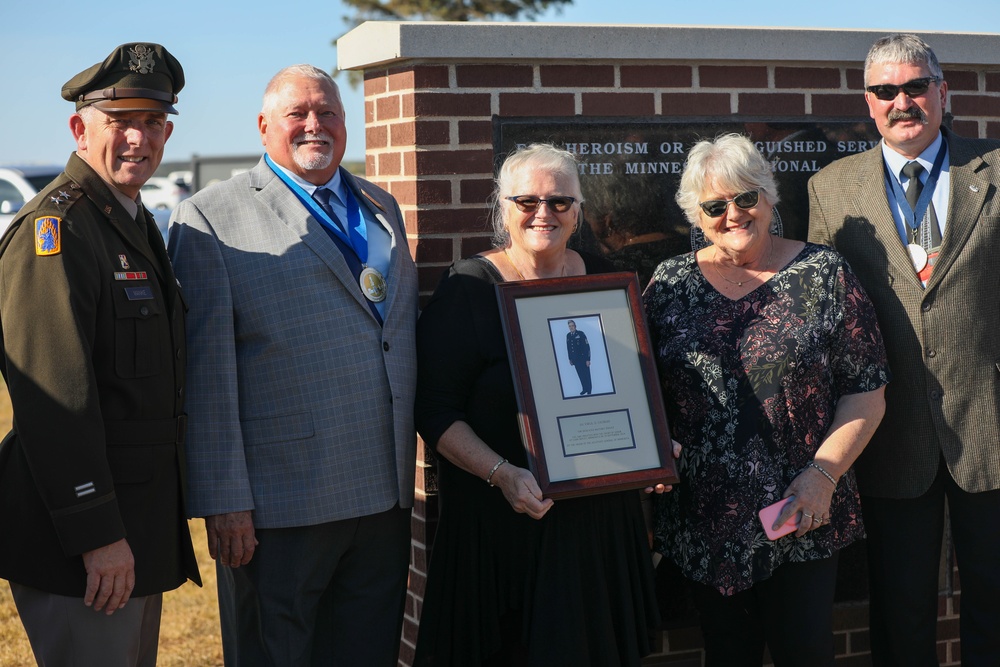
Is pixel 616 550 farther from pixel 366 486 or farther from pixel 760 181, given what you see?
pixel 760 181

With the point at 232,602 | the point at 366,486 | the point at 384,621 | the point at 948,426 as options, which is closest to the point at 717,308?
the point at 948,426

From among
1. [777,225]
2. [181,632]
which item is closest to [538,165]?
[777,225]

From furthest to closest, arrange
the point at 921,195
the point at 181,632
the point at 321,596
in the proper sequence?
the point at 181,632, the point at 921,195, the point at 321,596

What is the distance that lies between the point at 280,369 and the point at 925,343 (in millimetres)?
2046

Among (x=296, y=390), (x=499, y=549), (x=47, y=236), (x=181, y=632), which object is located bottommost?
(x=181, y=632)

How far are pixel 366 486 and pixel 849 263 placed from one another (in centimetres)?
176

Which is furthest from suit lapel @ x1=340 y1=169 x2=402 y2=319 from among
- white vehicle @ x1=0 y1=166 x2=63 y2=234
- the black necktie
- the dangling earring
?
Result: white vehicle @ x1=0 y1=166 x2=63 y2=234

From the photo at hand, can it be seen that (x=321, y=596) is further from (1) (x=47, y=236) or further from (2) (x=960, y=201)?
(2) (x=960, y=201)

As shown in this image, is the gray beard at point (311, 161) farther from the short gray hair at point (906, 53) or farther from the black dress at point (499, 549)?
the short gray hair at point (906, 53)

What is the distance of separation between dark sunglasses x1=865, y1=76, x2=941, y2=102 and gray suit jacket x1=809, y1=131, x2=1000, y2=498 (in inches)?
10.7

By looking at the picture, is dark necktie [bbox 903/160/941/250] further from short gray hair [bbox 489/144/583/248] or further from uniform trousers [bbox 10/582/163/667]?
uniform trousers [bbox 10/582/163/667]

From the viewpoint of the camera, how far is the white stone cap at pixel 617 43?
3.75 metres

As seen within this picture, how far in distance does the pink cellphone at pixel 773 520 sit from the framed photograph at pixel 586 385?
0.95 feet

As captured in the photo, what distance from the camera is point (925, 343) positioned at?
3486mm
